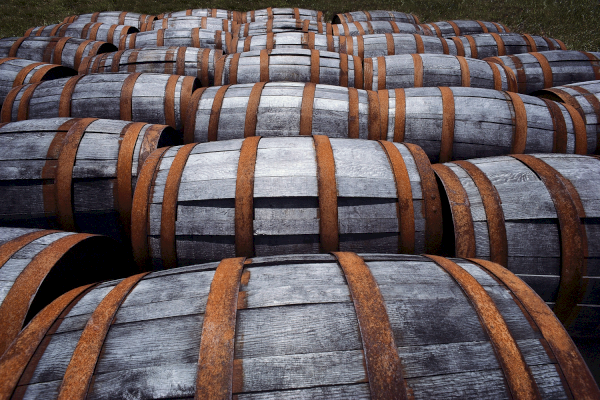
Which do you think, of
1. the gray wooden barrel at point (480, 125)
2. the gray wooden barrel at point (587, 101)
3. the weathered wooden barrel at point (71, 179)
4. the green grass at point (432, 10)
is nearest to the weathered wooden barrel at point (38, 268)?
the weathered wooden barrel at point (71, 179)

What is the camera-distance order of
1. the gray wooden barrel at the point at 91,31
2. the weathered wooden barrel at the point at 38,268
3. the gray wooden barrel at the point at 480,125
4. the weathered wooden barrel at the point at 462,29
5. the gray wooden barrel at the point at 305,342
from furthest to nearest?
the weathered wooden barrel at the point at 462,29, the gray wooden barrel at the point at 91,31, the gray wooden barrel at the point at 480,125, the weathered wooden barrel at the point at 38,268, the gray wooden barrel at the point at 305,342

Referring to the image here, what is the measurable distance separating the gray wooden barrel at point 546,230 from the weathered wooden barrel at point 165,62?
376 cm

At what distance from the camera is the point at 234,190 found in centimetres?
213

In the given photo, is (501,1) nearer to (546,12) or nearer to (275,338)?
(546,12)

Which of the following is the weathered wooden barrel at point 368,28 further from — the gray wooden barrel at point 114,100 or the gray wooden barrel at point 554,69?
the gray wooden barrel at point 114,100

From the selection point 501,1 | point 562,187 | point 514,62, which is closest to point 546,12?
point 501,1

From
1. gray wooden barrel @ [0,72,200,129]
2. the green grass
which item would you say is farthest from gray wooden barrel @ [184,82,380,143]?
the green grass

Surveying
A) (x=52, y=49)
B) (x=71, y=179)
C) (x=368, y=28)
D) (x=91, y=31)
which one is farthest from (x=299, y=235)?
(x=91, y=31)

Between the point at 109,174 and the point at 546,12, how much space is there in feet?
38.3

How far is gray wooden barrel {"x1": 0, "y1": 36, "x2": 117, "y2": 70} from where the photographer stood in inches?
218

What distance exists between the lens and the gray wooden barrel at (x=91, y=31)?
6527mm

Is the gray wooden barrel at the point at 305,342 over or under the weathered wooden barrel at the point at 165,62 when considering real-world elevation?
under

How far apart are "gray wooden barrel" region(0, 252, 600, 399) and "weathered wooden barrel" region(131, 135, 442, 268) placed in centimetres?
58

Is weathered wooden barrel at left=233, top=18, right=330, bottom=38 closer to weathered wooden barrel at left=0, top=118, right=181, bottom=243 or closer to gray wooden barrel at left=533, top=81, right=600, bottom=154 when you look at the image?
gray wooden barrel at left=533, top=81, right=600, bottom=154
